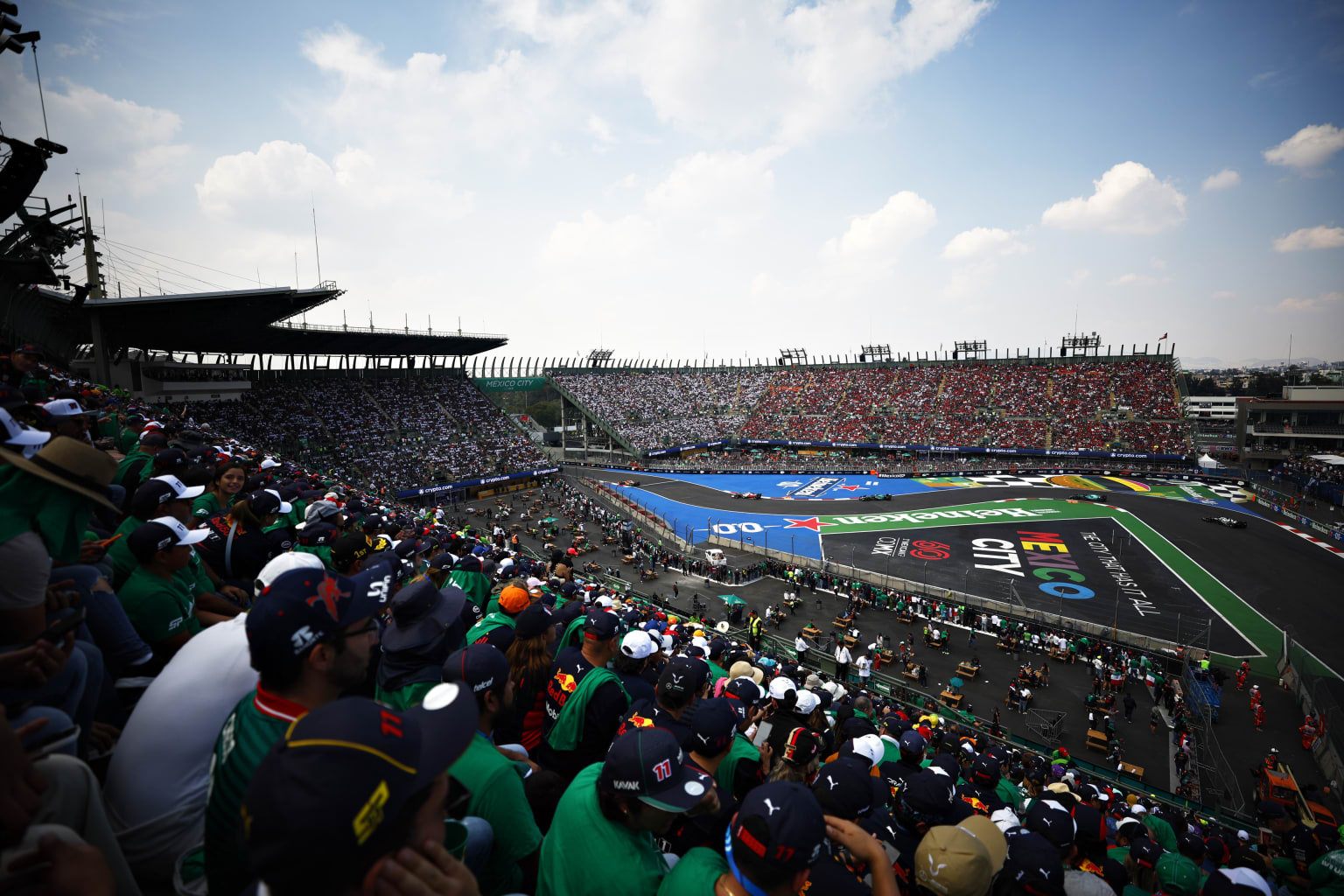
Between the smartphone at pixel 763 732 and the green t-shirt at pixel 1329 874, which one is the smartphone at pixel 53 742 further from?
the green t-shirt at pixel 1329 874

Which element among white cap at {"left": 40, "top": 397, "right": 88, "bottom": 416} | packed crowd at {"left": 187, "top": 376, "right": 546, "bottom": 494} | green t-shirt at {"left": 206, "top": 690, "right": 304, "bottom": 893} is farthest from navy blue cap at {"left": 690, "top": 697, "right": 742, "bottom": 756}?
packed crowd at {"left": 187, "top": 376, "right": 546, "bottom": 494}

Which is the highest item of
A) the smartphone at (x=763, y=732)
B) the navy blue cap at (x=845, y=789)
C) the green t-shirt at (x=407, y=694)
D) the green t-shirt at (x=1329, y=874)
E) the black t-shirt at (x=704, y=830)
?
the green t-shirt at (x=407, y=694)

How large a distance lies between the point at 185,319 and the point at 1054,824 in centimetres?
3646

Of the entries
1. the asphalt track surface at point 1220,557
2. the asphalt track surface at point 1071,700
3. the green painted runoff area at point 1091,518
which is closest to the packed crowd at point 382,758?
the asphalt track surface at point 1071,700

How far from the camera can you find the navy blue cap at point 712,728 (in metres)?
3.57

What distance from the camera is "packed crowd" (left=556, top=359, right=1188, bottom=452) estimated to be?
55.5m

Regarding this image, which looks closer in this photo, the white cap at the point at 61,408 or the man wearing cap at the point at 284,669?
the man wearing cap at the point at 284,669

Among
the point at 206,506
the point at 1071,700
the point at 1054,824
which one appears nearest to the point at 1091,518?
the point at 1071,700

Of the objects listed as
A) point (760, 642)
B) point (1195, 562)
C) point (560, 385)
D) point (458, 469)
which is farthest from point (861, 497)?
point (560, 385)

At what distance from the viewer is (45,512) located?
2.72 m

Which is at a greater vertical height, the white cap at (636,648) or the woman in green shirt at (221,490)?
the woman in green shirt at (221,490)

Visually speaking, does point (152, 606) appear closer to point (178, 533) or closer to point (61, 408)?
point (178, 533)

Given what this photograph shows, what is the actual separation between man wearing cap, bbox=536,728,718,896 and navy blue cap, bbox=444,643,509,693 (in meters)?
1.05

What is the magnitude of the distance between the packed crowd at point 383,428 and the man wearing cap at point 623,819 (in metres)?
38.3
